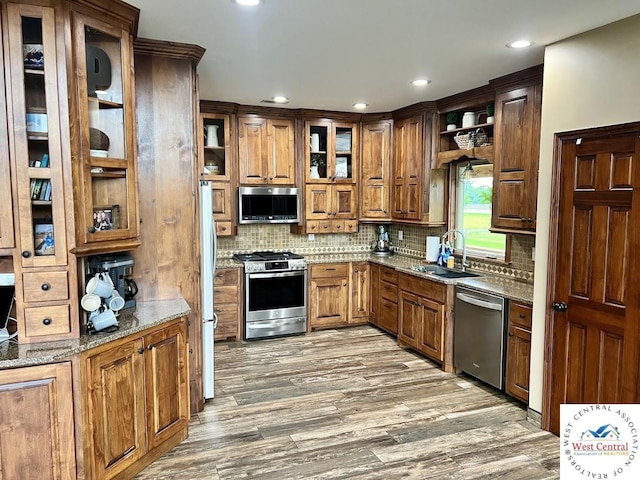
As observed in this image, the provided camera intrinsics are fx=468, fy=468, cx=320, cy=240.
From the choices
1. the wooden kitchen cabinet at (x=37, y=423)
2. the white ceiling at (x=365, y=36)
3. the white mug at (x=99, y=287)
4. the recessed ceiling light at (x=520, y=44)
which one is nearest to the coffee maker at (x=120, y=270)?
the white mug at (x=99, y=287)

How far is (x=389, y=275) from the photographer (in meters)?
5.41

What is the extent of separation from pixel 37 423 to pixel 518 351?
3208 mm

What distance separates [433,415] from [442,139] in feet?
9.72

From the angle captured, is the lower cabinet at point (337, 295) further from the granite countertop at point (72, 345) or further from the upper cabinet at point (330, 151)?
the granite countertop at point (72, 345)

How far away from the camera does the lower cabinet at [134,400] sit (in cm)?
242

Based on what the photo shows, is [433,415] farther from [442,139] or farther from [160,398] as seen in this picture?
[442,139]

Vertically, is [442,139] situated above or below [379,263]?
above

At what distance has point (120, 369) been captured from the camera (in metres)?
2.56

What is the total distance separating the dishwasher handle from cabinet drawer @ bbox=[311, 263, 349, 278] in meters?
1.77

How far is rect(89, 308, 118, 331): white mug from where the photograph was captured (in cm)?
253

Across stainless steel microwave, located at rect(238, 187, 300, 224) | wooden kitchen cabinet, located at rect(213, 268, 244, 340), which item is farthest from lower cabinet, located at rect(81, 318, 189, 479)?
stainless steel microwave, located at rect(238, 187, 300, 224)

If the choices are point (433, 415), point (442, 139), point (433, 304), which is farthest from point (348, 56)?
point (433, 415)

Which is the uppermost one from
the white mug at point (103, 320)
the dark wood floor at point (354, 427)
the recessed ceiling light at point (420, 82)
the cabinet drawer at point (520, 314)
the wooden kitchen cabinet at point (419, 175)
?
the recessed ceiling light at point (420, 82)

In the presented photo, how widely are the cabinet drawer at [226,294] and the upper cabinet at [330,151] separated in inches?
62.4
